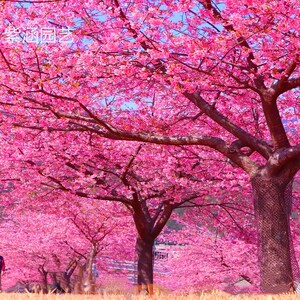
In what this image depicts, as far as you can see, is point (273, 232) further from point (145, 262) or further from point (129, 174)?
point (145, 262)

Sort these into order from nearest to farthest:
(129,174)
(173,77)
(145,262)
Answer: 1. (173,77)
2. (129,174)
3. (145,262)

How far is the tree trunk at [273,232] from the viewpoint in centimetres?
1091

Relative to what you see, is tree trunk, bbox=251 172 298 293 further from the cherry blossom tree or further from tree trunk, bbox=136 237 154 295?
tree trunk, bbox=136 237 154 295

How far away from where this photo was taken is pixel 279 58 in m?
10.7

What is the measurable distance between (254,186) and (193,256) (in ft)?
62.0

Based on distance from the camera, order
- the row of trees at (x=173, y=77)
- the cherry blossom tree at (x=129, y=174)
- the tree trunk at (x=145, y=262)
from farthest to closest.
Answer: the tree trunk at (x=145, y=262) → the cherry blossom tree at (x=129, y=174) → the row of trees at (x=173, y=77)

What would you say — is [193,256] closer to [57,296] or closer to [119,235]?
[119,235]

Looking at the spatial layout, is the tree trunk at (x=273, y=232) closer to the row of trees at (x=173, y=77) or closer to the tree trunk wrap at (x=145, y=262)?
the row of trees at (x=173, y=77)

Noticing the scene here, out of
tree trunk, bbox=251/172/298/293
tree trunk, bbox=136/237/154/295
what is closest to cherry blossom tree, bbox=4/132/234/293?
tree trunk, bbox=136/237/154/295

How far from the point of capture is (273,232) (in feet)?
36.2

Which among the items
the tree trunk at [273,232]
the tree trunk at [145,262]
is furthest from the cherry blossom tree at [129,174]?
the tree trunk at [273,232]

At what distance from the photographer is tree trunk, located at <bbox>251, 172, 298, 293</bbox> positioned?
10914 mm

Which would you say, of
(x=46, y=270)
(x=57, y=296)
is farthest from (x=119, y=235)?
(x=57, y=296)

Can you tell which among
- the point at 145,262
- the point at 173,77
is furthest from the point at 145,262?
the point at 173,77
